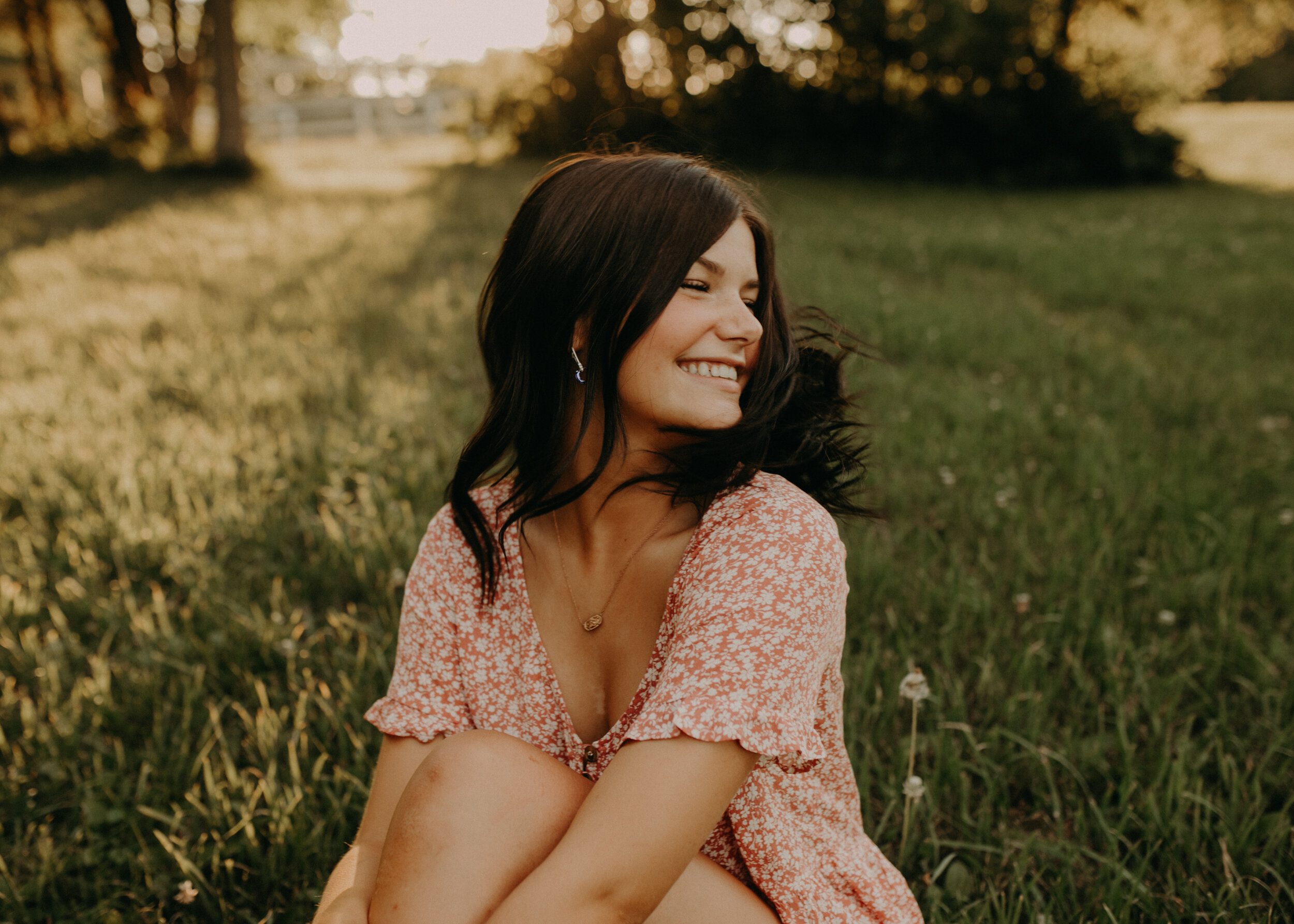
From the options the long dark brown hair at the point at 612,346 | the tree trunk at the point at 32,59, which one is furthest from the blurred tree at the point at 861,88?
the tree trunk at the point at 32,59

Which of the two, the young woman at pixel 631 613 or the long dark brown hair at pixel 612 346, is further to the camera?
the long dark brown hair at pixel 612 346

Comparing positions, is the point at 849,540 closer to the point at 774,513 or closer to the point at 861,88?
the point at 774,513

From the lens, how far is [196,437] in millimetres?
3902

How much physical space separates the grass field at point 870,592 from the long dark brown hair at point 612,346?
2.65ft

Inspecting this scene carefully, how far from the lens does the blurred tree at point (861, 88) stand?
49.6 feet

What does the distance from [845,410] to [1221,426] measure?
311 cm

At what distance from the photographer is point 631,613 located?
5.23 feet

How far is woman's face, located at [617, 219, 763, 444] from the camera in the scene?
1545 mm

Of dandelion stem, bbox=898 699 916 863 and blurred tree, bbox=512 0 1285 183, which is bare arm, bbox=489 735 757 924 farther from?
blurred tree, bbox=512 0 1285 183

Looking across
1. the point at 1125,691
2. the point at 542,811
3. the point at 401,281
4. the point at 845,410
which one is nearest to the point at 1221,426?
the point at 1125,691

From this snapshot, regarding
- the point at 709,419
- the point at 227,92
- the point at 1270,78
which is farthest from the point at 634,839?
the point at 1270,78

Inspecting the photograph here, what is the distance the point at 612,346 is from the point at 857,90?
1834 centimetres

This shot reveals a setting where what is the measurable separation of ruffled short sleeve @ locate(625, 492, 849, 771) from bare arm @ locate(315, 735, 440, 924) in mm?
547

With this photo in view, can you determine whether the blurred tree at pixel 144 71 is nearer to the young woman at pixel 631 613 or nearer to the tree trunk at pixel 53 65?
the tree trunk at pixel 53 65
